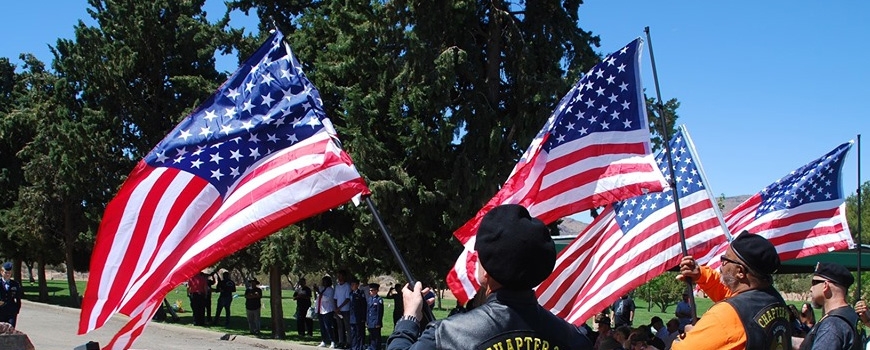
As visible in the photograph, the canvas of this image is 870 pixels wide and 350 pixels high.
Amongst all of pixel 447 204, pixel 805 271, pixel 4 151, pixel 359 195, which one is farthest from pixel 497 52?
pixel 4 151

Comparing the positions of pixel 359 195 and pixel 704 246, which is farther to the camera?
pixel 704 246

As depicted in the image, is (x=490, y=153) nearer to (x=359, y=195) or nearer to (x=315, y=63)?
(x=315, y=63)

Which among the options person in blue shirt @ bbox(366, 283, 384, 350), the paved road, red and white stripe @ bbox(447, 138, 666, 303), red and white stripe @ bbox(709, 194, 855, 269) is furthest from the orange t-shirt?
the paved road

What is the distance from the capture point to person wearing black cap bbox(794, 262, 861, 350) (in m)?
5.45

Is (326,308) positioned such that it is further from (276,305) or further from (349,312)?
(276,305)

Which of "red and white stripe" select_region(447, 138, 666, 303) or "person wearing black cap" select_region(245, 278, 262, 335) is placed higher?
"red and white stripe" select_region(447, 138, 666, 303)

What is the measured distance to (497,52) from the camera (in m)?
19.7

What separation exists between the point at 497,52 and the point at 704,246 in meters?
11.2

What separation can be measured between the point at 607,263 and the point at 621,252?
0.60 ft

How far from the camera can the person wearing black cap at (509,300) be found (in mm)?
2984

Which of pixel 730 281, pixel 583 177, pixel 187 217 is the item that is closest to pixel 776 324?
pixel 730 281

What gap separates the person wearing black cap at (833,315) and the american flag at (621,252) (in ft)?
7.73

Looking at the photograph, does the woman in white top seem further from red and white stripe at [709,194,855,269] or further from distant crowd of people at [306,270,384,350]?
red and white stripe at [709,194,855,269]

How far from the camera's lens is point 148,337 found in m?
23.3
